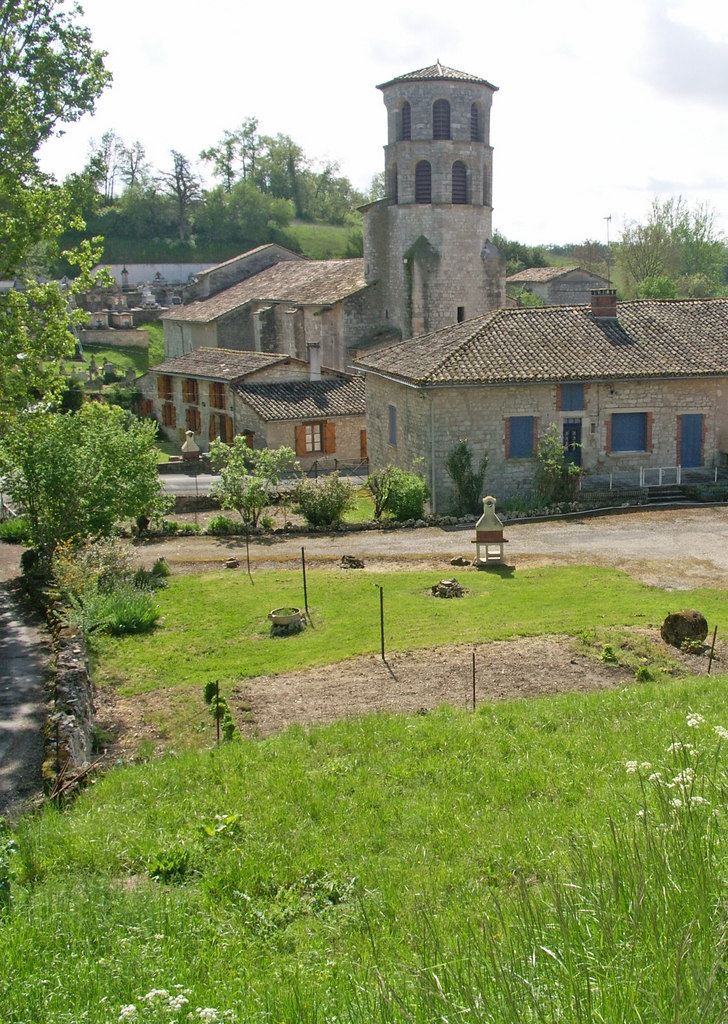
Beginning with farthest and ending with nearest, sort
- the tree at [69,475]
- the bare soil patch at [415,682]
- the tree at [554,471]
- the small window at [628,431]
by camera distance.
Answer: the small window at [628,431]
the tree at [554,471]
the tree at [69,475]
the bare soil patch at [415,682]

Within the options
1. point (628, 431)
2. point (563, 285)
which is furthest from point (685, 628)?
point (563, 285)

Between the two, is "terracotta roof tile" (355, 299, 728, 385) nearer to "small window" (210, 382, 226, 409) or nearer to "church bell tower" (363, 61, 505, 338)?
"small window" (210, 382, 226, 409)

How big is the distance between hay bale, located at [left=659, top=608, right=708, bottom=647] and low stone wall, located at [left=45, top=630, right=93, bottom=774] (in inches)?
340

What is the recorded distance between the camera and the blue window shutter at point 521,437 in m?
26.5

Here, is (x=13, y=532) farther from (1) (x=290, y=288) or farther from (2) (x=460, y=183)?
(1) (x=290, y=288)

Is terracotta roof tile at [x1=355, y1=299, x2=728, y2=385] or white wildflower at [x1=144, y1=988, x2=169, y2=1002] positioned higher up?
terracotta roof tile at [x1=355, y1=299, x2=728, y2=385]

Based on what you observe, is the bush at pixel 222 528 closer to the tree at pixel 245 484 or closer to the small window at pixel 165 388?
the tree at pixel 245 484

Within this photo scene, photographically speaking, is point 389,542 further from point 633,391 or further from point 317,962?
point 317,962

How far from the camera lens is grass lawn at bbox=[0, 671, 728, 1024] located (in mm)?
3719

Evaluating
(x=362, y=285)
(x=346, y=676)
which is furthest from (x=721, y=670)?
(x=362, y=285)

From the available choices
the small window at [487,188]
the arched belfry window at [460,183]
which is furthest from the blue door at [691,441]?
the small window at [487,188]

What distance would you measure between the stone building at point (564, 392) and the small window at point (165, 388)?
18.0 metres

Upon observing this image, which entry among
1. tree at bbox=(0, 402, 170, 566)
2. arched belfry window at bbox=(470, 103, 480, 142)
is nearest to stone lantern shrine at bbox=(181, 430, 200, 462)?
tree at bbox=(0, 402, 170, 566)

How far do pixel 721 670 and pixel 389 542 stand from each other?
35.3 feet
